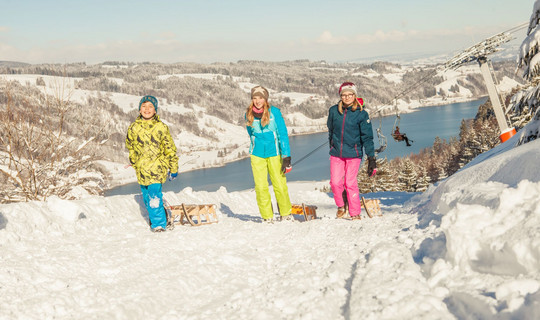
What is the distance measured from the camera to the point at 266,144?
6242 mm

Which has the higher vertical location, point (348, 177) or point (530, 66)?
point (530, 66)

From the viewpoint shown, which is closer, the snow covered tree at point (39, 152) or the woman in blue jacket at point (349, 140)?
the woman in blue jacket at point (349, 140)

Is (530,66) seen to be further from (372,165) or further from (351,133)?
(351,133)

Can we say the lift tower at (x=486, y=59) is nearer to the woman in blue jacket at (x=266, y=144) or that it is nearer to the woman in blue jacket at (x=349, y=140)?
the woman in blue jacket at (x=349, y=140)

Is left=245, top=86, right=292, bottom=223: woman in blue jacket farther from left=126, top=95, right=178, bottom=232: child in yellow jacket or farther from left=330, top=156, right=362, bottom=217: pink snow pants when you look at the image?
left=126, top=95, right=178, bottom=232: child in yellow jacket

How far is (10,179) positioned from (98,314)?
6.54 meters

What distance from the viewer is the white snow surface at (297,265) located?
2316 millimetres

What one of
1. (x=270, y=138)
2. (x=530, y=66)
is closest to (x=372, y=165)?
(x=270, y=138)

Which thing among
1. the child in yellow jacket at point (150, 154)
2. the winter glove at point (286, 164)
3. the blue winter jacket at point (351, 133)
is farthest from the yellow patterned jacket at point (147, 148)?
the blue winter jacket at point (351, 133)

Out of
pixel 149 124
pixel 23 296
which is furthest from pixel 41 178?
pixel 23 296

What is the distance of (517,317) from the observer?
1.83 meters

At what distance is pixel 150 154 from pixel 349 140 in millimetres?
3215

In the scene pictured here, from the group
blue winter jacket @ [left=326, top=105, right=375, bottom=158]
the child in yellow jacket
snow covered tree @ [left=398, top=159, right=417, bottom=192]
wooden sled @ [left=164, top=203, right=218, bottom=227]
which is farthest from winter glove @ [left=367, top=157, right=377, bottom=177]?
snow covered tree @ [left=398, top=159, right=417, bottom=192]

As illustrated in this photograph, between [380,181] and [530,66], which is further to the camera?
[380,181]
